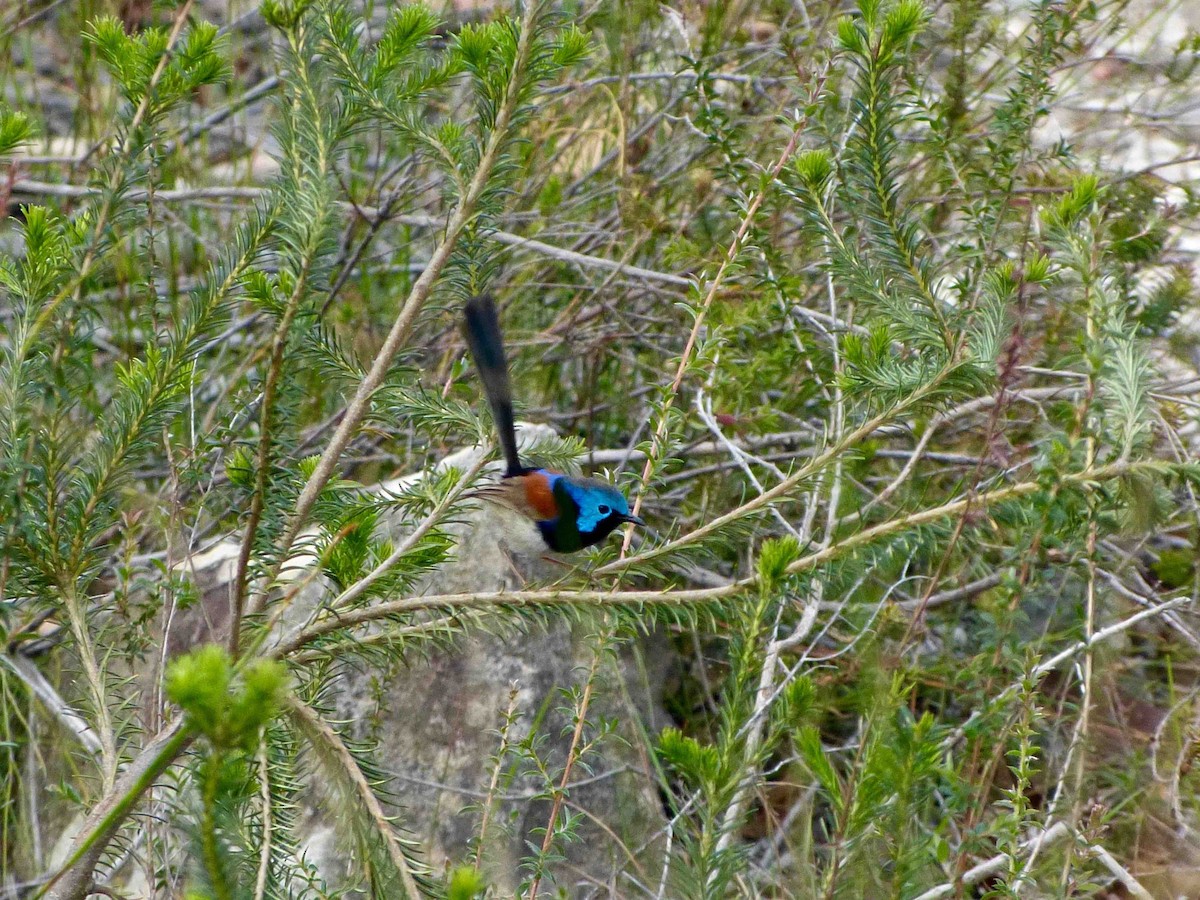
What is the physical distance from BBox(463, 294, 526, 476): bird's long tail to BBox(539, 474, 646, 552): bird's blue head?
320 mm

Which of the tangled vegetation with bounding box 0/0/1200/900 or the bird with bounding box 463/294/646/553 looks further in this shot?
the bird with bounding box 463/294/646/553

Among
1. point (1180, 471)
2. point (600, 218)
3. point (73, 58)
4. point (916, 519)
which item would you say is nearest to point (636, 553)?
point (916, 519)

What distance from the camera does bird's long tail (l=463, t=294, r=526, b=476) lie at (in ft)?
5.92

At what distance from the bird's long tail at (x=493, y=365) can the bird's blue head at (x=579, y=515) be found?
0.32 m

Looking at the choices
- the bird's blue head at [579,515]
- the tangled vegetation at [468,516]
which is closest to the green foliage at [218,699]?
the tangled vegetation at [468,516]

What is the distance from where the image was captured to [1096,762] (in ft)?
9.49

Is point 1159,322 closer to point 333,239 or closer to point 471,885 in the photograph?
point 333,239

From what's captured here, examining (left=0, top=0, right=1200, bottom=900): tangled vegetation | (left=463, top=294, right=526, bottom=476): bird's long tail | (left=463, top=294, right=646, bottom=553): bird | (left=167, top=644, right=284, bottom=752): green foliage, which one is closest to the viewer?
(left=167, top=644, right=284, bottom=752): green foliage

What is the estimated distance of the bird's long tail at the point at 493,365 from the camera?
5.92 ft

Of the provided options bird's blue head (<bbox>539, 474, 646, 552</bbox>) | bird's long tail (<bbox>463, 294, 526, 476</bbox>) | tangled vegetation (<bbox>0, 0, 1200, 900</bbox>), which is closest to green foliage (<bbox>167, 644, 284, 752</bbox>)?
tangled vegetation (<bbox>0, 0, 1200, 900</bbox>)

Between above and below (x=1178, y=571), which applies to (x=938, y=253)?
above

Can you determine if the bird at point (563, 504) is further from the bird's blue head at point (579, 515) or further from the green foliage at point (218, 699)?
the green foliage at point (218, 699)

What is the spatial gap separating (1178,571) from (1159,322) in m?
0.80

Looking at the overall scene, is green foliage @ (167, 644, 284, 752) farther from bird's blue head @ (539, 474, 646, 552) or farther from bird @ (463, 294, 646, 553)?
bird's blue head @ (539, 474, 646, 552)
